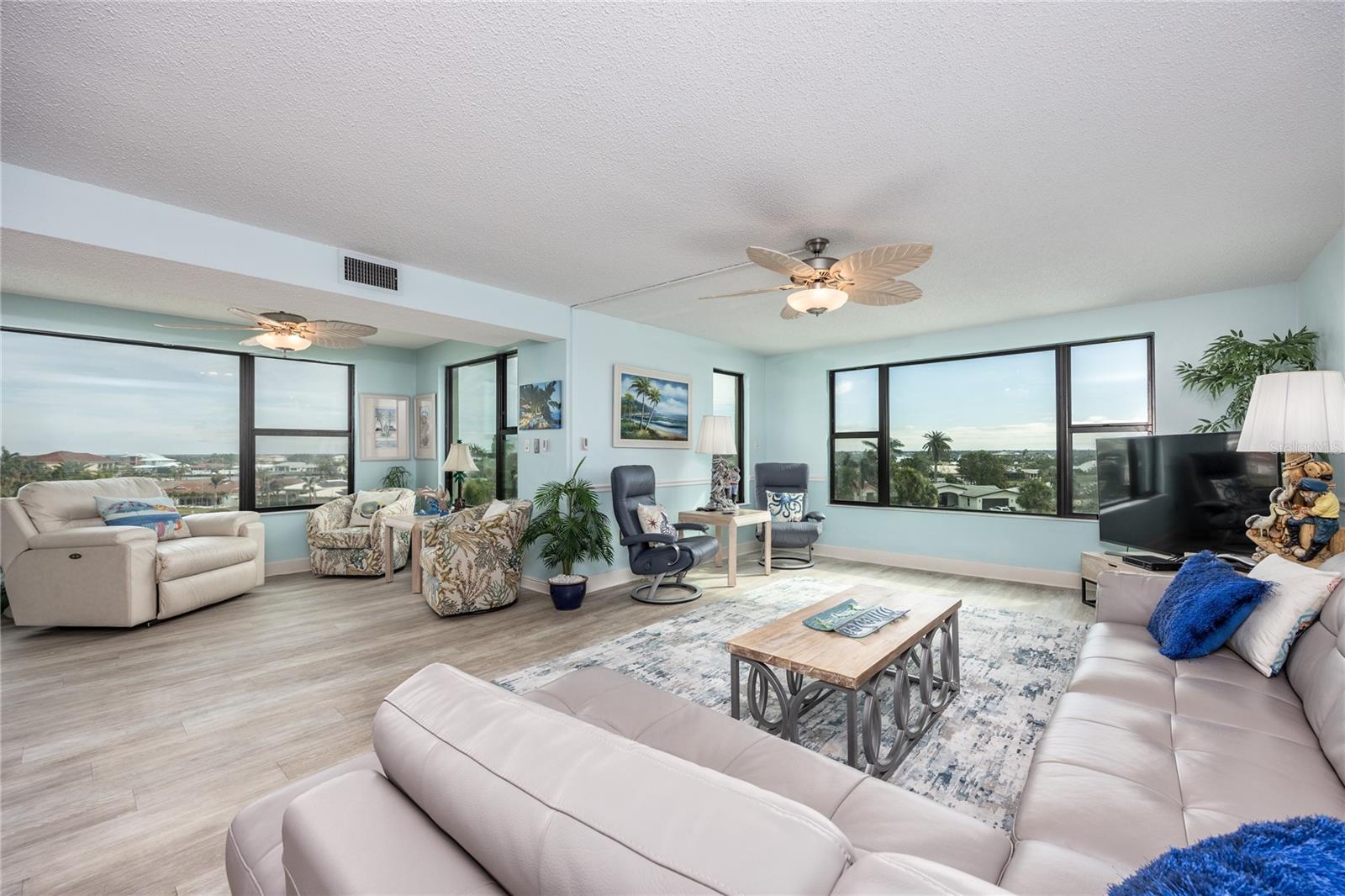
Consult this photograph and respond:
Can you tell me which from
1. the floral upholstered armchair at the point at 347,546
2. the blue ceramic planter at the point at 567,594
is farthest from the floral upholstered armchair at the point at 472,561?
the floral upholstered armchair at the point at 347,546

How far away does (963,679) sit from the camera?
3.02 meters

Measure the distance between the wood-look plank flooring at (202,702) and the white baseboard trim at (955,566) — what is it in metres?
0.29

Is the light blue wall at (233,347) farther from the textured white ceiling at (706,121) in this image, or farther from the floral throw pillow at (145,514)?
the textured white ceiling at (706,121)

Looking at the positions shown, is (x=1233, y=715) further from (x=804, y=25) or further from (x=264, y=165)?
(x=264, y=165)

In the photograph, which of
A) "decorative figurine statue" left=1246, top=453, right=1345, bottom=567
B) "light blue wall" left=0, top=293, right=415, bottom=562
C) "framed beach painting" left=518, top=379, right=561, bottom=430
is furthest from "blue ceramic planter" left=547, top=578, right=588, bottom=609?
"decorative figurine statue" left=1246, top=453, right=1345, bottom=567

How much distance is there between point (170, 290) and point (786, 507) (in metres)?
5.43

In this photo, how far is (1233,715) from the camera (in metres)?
1.69

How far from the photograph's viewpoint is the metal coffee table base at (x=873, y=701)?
2107 millimetres

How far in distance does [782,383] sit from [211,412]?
6.02 meters

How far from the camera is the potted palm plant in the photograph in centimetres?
441

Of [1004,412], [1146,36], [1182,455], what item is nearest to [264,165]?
[1146,36]

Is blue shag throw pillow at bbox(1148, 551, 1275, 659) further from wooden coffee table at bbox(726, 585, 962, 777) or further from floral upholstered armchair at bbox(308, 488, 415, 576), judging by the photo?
floral upholstered armchair at bbox(308, 488, 415, 576)

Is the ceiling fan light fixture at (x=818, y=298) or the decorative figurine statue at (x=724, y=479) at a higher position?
the ceiling fan light fixture at (x=818, y=298)

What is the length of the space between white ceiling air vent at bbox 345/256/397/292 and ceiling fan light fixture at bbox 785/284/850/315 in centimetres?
259
